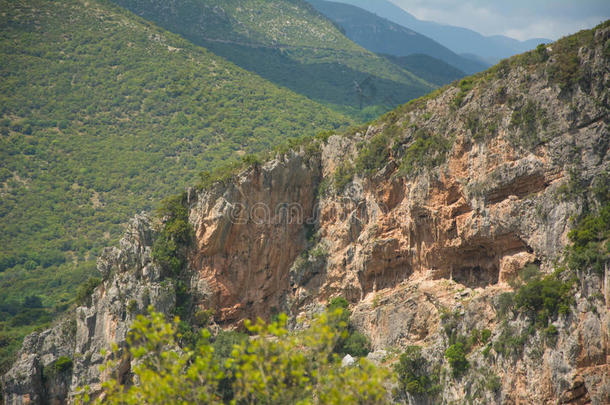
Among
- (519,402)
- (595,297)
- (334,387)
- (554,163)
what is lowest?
(519,402)

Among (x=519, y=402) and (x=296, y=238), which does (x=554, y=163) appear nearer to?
(x=519, y=402)

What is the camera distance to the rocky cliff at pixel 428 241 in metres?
31.0

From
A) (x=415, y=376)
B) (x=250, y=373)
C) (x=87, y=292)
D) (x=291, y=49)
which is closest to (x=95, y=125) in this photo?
(x=87, y=292)

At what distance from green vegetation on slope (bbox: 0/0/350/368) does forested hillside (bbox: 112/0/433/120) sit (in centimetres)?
1616

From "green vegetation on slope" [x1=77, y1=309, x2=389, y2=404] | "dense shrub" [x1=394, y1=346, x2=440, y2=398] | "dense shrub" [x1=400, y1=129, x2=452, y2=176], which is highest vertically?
"dense shrub" [x1=400, y1=129, x2=452, y2=176]

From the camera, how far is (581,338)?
27500 millimetres

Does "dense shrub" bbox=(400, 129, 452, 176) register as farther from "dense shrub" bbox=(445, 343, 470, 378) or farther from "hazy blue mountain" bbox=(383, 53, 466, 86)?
"hazy blue mountain" bbox=(383, 53, 466, 86)

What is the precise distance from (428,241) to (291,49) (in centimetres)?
10349

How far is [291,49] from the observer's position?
133625mm

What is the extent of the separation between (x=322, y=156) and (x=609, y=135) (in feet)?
71.6

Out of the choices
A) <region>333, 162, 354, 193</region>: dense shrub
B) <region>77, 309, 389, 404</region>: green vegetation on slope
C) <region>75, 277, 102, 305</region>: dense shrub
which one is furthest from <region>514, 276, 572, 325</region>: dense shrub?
<region>75, 277, 102, 305</region>: dense shrub

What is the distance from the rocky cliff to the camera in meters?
31.0

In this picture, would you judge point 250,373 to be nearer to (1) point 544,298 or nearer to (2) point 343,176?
(1) point 544,298

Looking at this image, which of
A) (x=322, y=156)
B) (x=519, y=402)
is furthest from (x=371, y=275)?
(x=519, y=402)
